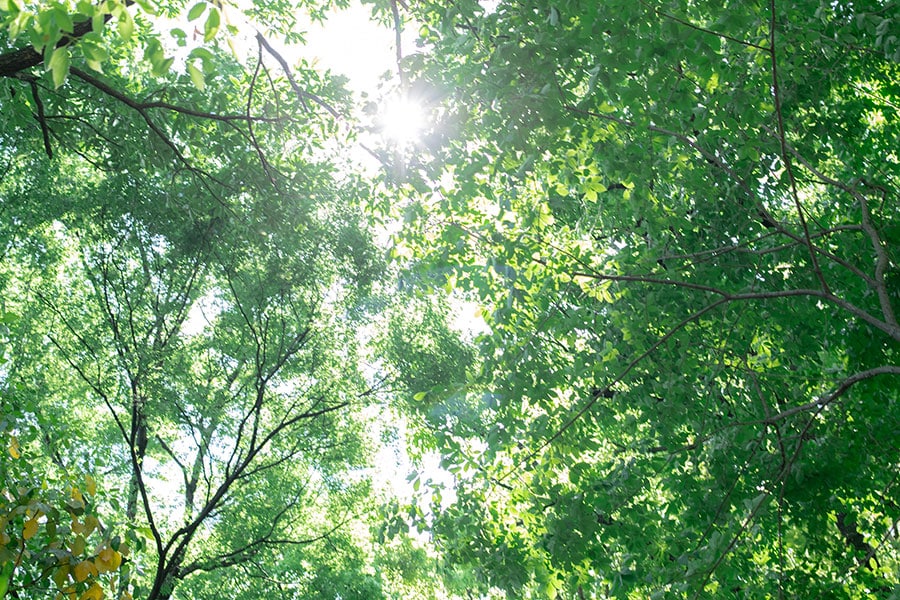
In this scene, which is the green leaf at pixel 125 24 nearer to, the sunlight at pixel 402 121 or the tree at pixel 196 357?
the sunlight at pixel 402 121

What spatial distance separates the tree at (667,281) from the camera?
4.43 metres

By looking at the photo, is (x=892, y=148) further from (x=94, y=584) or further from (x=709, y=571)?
(x=94, y=584)

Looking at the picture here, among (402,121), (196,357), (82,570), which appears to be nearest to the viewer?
(82,570)

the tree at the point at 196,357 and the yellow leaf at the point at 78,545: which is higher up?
the tree at the point at 196,357

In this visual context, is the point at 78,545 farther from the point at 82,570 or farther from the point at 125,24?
the point at 125,24

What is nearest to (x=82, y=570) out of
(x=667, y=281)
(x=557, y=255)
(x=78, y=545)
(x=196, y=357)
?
(x=78, y=545)

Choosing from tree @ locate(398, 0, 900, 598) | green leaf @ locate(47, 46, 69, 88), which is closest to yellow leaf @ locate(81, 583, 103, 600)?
green leaf @ locate(47, 46, 69, 88)

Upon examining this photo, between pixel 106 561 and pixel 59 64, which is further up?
pixel 59 64

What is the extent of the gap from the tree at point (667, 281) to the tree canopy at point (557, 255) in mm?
37

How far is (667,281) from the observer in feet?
14.3

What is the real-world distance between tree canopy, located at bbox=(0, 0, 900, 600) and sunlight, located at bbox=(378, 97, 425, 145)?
7 centimetres

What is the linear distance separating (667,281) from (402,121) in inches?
103

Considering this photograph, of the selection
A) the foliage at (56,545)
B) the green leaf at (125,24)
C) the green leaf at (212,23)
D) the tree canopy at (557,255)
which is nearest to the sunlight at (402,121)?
the tree canopy at (557,255)

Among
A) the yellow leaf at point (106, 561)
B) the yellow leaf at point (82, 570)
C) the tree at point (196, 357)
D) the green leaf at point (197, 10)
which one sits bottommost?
the yellow leaf at point (82, 570)
